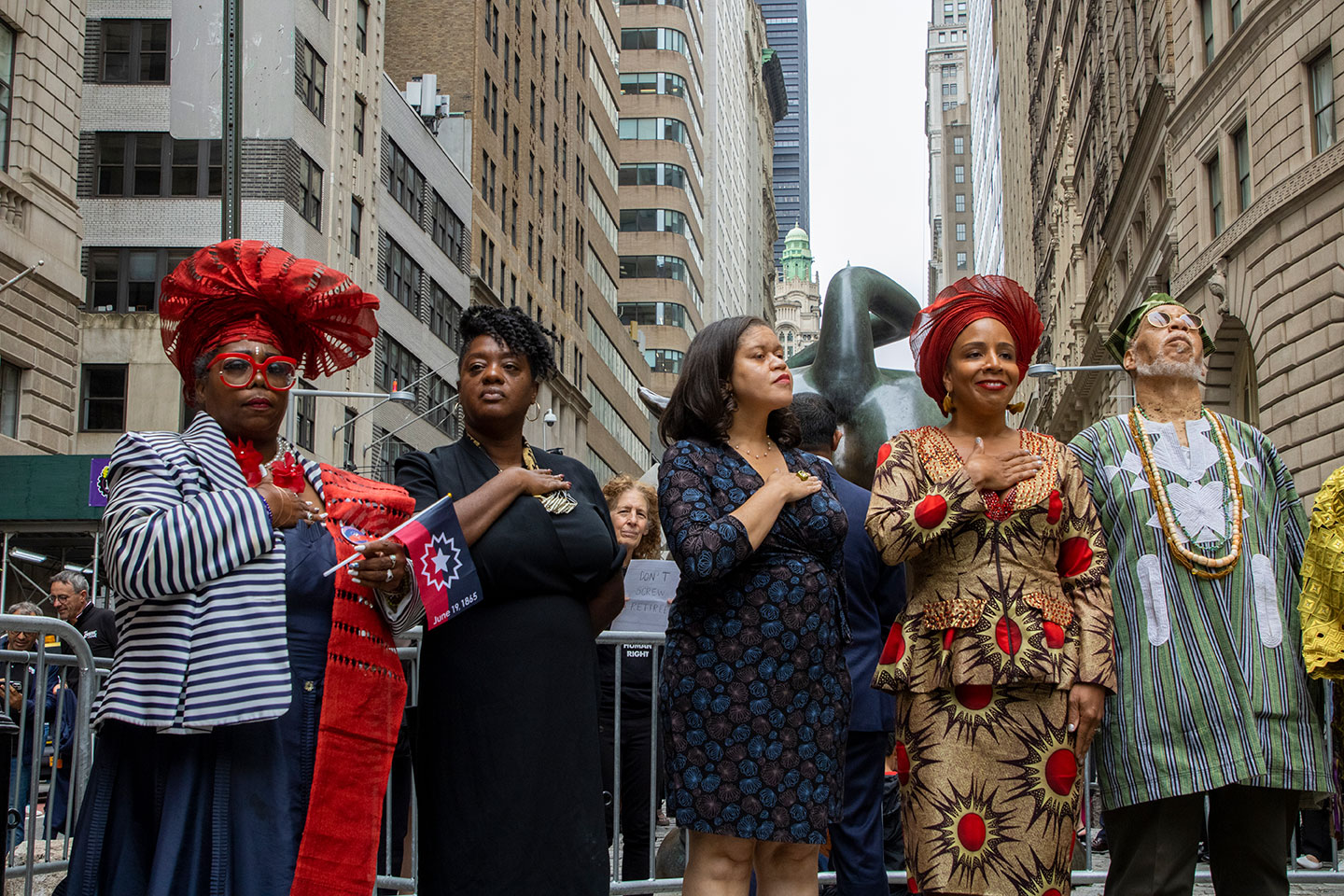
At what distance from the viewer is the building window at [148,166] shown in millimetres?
33156

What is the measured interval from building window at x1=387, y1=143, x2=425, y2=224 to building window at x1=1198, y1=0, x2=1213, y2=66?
2263cm

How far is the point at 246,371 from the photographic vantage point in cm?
397

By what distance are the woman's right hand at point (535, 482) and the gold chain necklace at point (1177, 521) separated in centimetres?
192

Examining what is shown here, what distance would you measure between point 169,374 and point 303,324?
29758 millimetres

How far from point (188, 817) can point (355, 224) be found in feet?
115

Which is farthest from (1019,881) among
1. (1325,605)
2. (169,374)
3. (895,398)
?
(169,374)

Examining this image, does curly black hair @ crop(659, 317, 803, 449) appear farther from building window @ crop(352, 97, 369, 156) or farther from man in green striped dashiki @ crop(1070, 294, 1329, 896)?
building window @ crop(352, 97, 369, 156)

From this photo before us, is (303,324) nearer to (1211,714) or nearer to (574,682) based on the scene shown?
(574,682)

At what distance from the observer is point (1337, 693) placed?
4.57m

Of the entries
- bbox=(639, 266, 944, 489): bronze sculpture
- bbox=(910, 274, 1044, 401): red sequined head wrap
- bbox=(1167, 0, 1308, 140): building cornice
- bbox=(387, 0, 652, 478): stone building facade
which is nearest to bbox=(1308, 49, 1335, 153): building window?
bbox=(1167, 0, 1308, 140): building cornice

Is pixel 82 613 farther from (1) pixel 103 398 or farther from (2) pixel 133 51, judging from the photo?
(2) pixel 133 51


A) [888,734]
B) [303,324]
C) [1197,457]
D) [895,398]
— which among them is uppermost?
[895,398]

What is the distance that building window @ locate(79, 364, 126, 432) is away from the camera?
3195 centimetres

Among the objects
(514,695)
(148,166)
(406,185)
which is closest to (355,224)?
(406,185)
